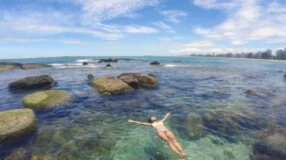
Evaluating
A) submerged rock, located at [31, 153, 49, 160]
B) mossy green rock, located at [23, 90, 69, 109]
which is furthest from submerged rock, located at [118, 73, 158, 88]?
submerged rock, located at [31, 153, 49, 160]

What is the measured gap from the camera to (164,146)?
36.9 ft

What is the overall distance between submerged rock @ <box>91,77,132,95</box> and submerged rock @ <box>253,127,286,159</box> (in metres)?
13.1

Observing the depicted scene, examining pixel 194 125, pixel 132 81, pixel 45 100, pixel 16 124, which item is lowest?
pixel 194 125

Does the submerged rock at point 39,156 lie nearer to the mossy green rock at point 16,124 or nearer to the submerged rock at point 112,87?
the mossy green rock at point 16,124

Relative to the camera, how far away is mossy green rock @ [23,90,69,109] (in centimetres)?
1736

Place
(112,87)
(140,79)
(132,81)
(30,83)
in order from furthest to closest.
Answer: (140,79) → (30,83) → (132,81) → (112,87)

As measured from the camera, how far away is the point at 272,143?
1161 cm

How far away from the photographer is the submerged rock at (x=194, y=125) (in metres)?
12.7

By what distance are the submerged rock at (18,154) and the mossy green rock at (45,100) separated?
6756mm

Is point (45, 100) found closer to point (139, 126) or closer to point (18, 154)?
point (18, 154)

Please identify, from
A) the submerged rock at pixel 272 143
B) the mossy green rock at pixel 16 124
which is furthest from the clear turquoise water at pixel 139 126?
the mossy green rock at pixel 16 124

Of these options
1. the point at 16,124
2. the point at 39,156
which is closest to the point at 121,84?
the point at 16,124

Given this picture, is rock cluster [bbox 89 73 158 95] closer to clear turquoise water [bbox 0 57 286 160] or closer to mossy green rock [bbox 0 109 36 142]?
clear turquoise water [bbox 0 57 286 160]

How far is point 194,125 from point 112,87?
10.4 m
